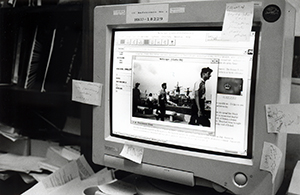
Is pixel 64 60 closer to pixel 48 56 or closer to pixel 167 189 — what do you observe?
pixel 48 56

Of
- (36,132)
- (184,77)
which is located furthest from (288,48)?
(36,132)

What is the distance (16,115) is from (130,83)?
72 centimetres

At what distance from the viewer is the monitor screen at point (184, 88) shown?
70cm

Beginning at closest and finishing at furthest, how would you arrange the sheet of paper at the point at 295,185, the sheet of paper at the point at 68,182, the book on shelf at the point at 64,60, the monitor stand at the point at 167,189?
the sheet of paper at the point at 295,185
the monitor stand at the point at 167,189
the sheet of paper at the point at 68,182
the book on shelf at the point at 64,60

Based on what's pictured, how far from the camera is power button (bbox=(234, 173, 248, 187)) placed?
704 millimetres

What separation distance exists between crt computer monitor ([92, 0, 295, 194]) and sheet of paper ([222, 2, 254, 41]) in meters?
0.01

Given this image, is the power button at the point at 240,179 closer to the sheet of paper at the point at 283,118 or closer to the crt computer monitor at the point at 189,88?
the crt computer monitor at the point at 189,88

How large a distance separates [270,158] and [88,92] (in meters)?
0.51

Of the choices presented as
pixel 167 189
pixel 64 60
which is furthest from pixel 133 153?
pixel 64 60

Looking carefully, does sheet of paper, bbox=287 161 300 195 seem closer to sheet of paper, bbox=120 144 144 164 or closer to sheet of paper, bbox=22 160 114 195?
sheet of paper, bbox=120 144 144 164

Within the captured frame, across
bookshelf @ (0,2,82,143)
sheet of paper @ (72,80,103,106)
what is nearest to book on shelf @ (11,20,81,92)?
bookshelf @ (0,2,82,143)

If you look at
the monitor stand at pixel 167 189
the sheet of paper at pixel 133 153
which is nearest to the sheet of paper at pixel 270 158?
the monitor stand at pixel 167 189

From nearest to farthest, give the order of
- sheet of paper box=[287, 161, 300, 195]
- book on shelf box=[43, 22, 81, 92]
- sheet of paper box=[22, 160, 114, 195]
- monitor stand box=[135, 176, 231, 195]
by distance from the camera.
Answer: sheet of paper box=[287, 161, 300, 195], monitor stand box=[135, 176, 231, 195], sheet of paper box=[22, 160, 114, 195], book on shelf box=[43, 22, 81, 92]

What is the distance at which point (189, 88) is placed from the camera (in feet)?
2.45
